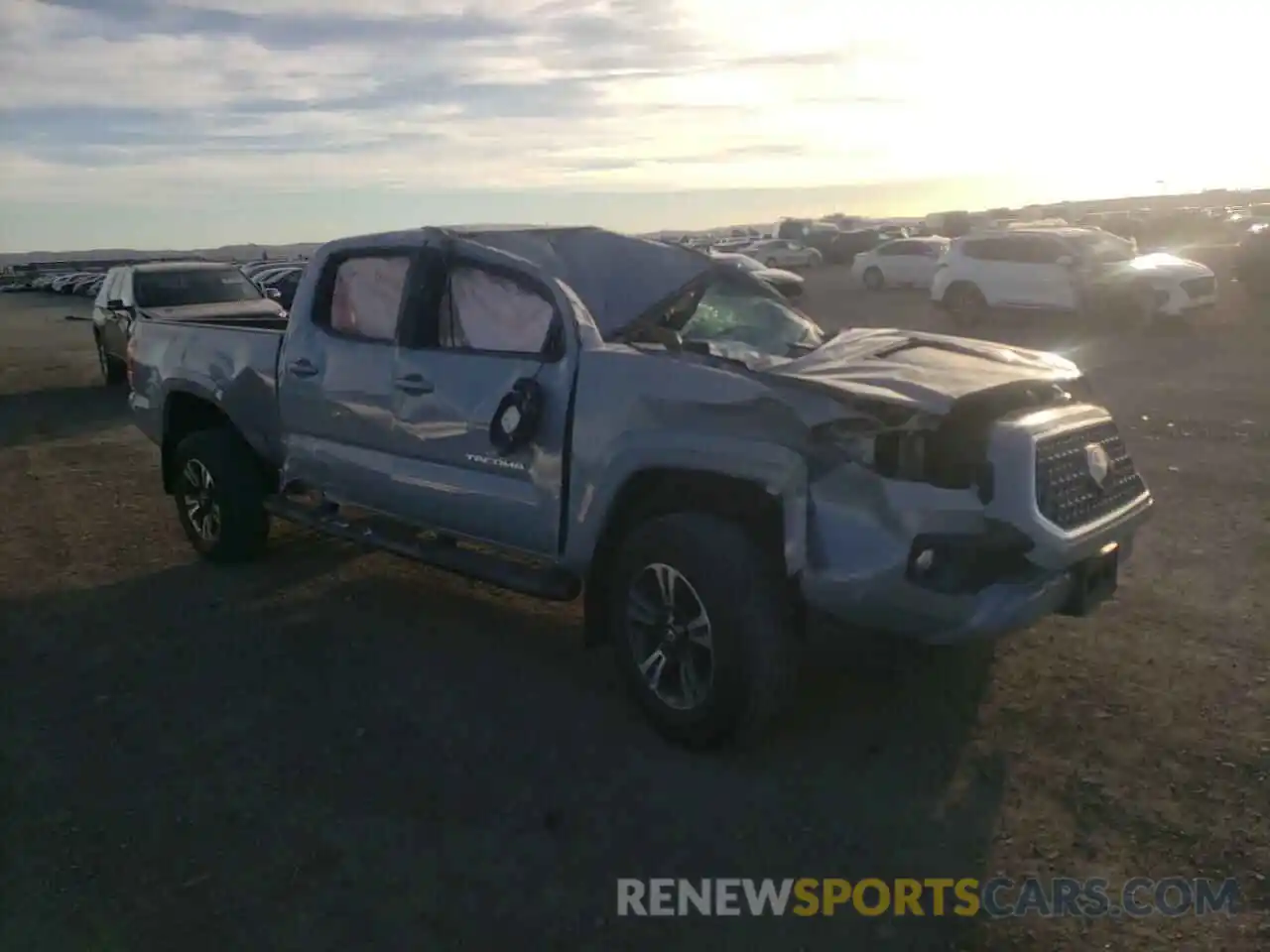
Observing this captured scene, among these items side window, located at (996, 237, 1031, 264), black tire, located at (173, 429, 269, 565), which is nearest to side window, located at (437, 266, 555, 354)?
black tire, located at (173, 429, 269, 565)

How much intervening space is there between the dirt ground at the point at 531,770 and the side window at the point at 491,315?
1508mm

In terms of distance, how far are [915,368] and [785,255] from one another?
45.8 meters

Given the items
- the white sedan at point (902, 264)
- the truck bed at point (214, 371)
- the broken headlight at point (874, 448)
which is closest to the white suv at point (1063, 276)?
the white sedan at point (902, 264)

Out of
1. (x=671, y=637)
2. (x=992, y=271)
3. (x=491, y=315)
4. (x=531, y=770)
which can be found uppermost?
(x=491, y=315)

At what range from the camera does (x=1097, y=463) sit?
4.50 m

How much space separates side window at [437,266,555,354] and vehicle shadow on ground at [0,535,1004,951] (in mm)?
1507

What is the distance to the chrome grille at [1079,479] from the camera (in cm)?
419

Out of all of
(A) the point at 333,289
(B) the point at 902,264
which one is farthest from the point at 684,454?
(B) the point at 902,264

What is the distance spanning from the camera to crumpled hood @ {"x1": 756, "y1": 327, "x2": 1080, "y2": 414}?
4125mm

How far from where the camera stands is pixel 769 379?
4.29 metres

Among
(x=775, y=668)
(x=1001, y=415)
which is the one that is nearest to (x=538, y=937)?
(x=775, y=668)

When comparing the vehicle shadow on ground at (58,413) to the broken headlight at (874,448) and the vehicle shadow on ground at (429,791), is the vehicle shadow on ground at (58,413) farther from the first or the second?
the broken headlight at (874,448)

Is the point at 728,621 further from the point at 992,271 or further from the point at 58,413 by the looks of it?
the point at 992,271

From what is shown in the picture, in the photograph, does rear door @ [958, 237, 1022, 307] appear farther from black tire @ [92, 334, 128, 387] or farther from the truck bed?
the truck bed
